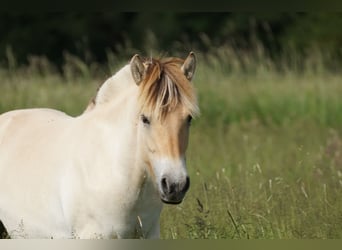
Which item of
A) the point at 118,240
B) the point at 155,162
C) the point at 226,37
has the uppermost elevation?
the point at 155,162

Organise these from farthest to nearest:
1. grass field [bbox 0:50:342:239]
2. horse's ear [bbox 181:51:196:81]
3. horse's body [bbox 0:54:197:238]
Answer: grass field [bbox 0:50:342:239] → horse's ear [bbox 181:51:196:81] → horse's body [bbox 0:54:197:238]

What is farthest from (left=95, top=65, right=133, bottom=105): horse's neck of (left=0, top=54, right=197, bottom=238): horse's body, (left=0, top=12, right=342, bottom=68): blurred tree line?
(left=0, top=12, right=342, bottom=68): blurred tree line

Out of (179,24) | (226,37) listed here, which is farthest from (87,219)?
(179,24)

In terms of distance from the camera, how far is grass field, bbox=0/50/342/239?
5738 millimetres

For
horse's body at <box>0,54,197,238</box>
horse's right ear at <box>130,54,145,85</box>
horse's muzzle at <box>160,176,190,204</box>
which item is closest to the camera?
horse's muzzle at <box>160,176,190,204</box>

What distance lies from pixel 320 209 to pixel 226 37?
1772 cm

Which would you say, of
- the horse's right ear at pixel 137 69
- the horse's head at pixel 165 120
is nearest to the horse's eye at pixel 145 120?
the horse's head at pixel 165 120

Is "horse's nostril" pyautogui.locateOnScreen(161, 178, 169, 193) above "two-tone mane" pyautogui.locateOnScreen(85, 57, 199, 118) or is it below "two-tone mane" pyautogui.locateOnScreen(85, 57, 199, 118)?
below

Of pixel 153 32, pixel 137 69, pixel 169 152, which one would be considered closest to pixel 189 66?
pixel 137 69

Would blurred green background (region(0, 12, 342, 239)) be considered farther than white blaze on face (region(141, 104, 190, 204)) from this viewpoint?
Yes

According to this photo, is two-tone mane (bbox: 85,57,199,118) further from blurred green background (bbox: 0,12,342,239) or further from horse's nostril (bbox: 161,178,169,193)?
blurred green background (bbox: 0,12,342,239)

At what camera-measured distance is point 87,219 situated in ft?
15.0

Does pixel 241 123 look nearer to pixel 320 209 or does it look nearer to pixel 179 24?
pixel 320 209

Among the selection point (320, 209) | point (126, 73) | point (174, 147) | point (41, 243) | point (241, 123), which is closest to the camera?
point (41, 243)
